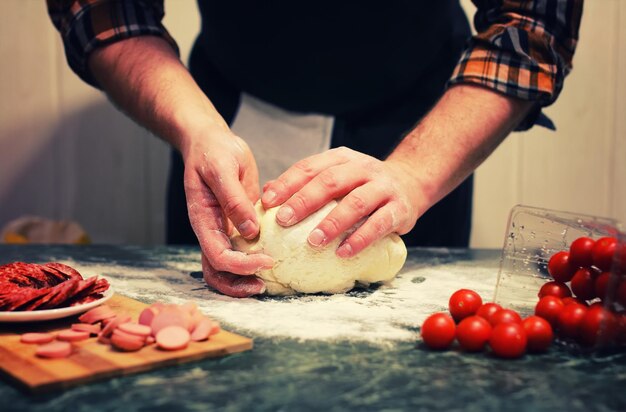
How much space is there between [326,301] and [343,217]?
0.49 feet

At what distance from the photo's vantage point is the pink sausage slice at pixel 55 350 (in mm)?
828

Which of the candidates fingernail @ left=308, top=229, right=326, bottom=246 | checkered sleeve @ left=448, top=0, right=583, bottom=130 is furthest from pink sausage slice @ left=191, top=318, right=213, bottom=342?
checkered sleeve @ left=448, top=0, right=583, bottom=130

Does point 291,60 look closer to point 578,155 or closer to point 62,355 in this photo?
point 62,355

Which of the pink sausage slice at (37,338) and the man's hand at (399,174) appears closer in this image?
the pink sausage slice at (37,338)

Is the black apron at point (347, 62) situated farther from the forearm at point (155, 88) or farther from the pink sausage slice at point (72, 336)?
the pink sausage slice at point (72, 336)

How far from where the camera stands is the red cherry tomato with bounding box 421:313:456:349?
899 millimetres

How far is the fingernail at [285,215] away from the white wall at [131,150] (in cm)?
155

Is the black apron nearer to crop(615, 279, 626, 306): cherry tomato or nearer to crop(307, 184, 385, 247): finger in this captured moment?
crop(307, 184, 385, 247): finger

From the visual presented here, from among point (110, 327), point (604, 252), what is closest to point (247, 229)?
point (110, 327)

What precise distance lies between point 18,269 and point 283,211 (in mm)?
442

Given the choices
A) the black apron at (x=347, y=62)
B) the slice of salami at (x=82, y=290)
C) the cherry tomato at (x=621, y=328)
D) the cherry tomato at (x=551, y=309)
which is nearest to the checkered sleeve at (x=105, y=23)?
the black apron at (x=347, y=62)

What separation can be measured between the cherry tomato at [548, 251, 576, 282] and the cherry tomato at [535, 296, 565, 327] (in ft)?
0.26

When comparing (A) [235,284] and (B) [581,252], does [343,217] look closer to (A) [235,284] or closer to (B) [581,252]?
(A) [235,284]

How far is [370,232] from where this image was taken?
1.25 metres
